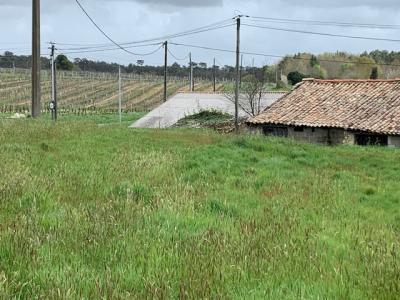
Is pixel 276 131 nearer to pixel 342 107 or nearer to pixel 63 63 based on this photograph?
pixel 342 107

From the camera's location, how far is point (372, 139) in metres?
29.3

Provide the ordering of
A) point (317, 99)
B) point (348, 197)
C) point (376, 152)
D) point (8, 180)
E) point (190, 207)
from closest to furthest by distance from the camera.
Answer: point (190, 207) → point (8, 180) → point (348, 197) → point (376, 152) → point (317, 99)

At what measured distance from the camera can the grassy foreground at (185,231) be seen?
12.9 feet

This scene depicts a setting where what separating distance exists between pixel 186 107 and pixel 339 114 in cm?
1806

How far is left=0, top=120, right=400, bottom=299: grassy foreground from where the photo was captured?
12.9ft

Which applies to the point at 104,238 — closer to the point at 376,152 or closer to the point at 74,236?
the point at 74,236

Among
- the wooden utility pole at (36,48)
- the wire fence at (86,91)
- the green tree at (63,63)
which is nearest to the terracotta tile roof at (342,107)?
the wooden utility pole at (36,48)

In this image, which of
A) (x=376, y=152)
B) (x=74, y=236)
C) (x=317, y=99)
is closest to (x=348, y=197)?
(x=74, y=236)

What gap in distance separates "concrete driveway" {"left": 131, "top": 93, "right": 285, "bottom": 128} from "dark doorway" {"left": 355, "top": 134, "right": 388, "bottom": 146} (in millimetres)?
16773

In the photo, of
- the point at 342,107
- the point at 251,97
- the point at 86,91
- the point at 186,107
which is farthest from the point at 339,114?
the point at 86,91

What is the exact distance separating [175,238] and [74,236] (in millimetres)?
940

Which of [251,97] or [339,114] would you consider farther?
[251,97]

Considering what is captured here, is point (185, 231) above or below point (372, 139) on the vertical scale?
above

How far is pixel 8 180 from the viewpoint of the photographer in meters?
7.82
